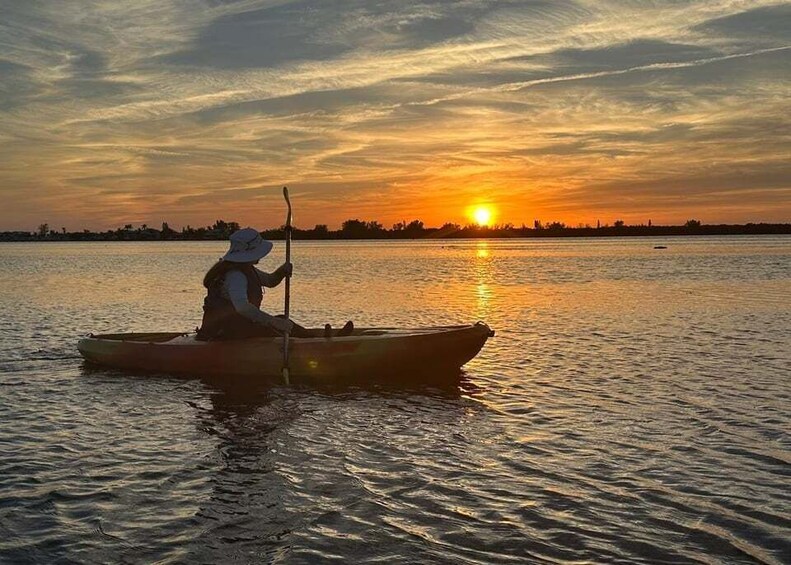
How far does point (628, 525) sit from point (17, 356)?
1449 cm

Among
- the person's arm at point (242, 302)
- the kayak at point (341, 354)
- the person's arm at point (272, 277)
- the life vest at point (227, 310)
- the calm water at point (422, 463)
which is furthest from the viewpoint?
the person's arm at point (272, 277)

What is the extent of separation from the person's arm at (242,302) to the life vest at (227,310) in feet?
0.69

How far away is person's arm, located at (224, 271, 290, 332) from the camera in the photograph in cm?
1302

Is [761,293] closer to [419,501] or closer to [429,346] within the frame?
[429,346]

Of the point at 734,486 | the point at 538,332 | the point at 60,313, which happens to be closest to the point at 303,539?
the point at 734,486

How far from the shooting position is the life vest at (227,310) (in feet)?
Answer: 44.1

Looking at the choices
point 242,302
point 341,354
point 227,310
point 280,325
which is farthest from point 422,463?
point 227,310

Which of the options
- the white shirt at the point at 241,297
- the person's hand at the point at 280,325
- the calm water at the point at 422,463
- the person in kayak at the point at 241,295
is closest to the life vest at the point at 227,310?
the person in kayak at the point at 241,295

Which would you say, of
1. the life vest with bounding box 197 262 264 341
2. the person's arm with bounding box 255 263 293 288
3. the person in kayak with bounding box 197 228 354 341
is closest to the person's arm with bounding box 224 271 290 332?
the person in kayak with bounding box 197 228 354 341

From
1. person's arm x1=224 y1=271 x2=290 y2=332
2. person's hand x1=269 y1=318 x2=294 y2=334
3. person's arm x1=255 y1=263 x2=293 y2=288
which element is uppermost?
person's arm x1=255 y1=263 x2=293 y2=288

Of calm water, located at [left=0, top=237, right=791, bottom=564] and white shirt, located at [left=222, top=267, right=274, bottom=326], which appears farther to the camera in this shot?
white shirt, located at [left=222, top=267, right=274, bottom=326]

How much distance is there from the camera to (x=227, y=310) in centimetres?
1368

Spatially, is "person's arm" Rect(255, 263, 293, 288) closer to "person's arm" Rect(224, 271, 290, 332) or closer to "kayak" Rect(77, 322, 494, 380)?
"person's arm" Rect(224, 271, 290, 332)

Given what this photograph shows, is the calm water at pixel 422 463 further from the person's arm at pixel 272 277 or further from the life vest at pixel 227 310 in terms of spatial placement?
the person's arm at pixel 272 277
